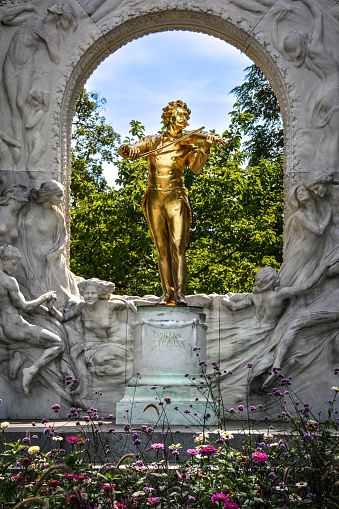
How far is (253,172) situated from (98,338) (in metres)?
8.88

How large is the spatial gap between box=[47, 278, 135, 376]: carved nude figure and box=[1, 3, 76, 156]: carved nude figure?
2132 millimetres

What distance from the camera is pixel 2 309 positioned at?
874 cm

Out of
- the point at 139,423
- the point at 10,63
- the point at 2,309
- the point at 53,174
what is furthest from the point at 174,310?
the point at 10,63

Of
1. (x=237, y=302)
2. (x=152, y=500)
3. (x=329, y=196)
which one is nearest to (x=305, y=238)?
(x=329, y=196)

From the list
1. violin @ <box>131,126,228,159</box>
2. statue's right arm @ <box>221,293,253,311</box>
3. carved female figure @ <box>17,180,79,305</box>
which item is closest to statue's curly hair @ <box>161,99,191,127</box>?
violin @ <box>131,126,228,159</box>

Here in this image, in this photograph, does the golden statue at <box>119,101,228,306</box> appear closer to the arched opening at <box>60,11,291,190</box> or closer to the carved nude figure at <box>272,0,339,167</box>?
the arched opening at <box>60,11,291,190</box>

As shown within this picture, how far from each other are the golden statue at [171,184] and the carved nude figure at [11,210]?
1.45 meters

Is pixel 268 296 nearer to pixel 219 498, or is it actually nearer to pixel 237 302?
pixel 237 302

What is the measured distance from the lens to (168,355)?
26.2 ft

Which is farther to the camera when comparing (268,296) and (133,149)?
(268,296)

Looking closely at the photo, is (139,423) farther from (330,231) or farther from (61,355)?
(330,231)

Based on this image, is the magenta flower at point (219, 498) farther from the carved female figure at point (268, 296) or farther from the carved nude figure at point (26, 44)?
the carved nude figure at point (26, 44)

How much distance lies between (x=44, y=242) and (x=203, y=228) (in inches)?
283

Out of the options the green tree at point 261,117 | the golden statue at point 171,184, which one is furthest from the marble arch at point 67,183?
the green tree at point 261,117
